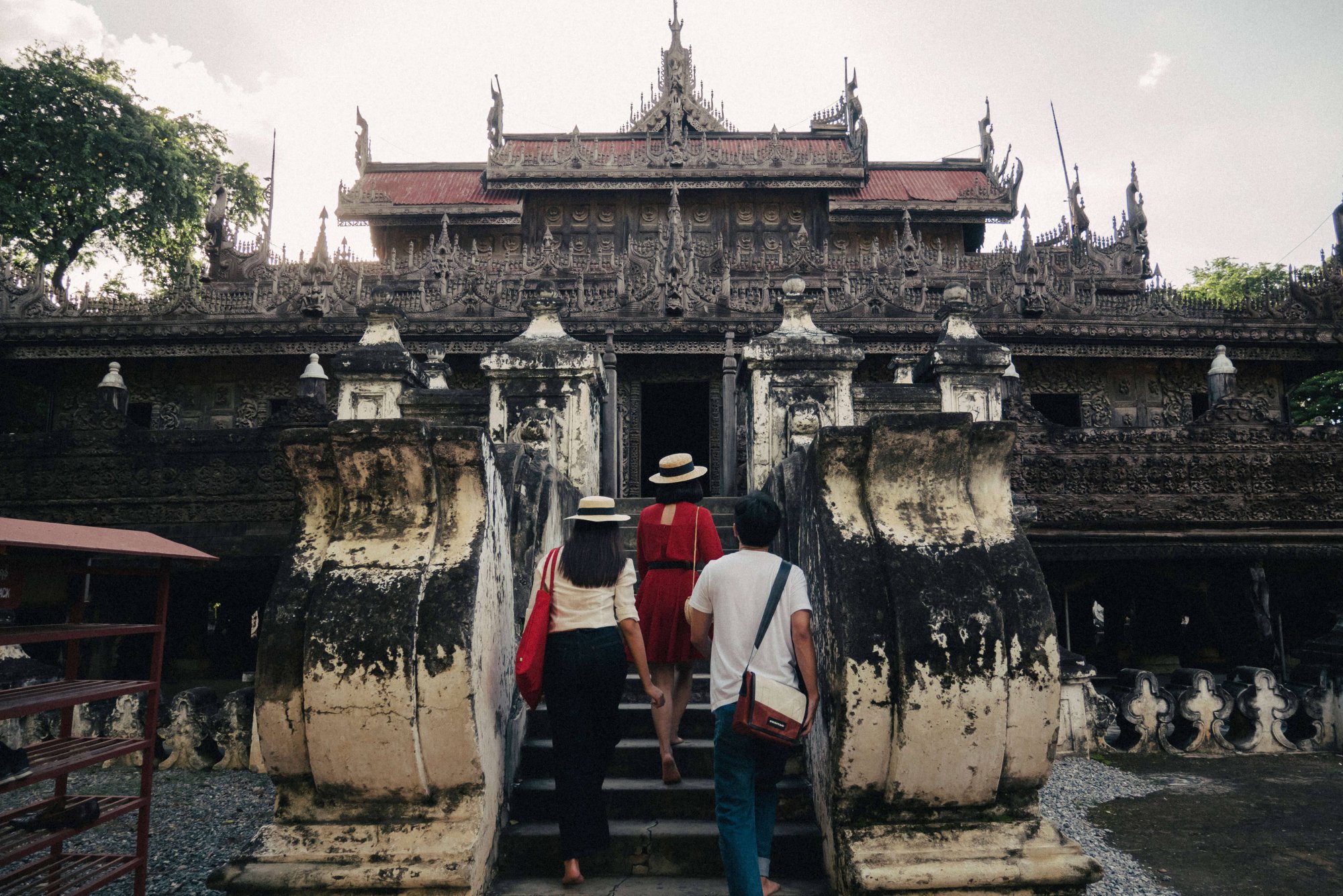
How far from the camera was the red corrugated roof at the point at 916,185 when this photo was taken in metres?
20.1

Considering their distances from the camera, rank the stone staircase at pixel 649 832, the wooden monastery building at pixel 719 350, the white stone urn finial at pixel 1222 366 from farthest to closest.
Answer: the white stone urn finial at pixel 1222 366
the wooden monastery building at pixel 719 350
the stone staircase at pixel 649 832

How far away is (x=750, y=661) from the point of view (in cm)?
267

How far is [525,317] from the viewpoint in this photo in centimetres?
1218

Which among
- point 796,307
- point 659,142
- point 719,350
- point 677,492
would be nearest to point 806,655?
point 677,492

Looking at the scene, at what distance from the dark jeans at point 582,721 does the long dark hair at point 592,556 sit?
20 centimetres

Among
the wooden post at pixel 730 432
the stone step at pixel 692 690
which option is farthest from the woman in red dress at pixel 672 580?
the wooden post at pixel 730 432

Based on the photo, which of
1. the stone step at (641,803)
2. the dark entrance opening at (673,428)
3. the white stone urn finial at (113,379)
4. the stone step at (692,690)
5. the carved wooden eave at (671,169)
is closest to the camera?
the stone step at (641,803)

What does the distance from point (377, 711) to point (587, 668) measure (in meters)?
0.77

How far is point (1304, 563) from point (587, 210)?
16.0 m

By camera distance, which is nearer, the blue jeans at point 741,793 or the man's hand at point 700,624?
the blue jeans at point 741,793

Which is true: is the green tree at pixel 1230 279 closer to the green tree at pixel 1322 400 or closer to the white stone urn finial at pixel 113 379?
the green tree at pixel 1322 400

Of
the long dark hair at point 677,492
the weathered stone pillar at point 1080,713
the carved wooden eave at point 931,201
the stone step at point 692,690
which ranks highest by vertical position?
the carved wooden eave at point 931,201

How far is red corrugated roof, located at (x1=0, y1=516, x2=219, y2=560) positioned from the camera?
259 centimetres

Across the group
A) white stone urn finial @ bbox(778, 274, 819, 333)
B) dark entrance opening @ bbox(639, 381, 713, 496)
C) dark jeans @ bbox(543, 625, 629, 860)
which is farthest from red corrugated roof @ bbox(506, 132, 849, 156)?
dark jeans @ bbox(543, 625, 629, 860)
